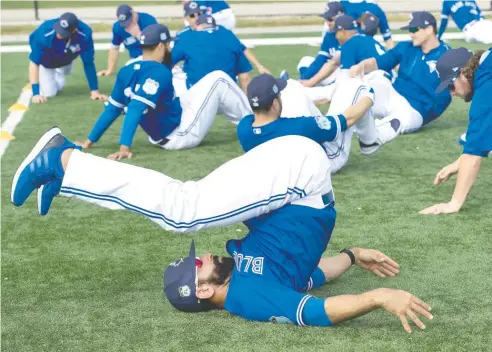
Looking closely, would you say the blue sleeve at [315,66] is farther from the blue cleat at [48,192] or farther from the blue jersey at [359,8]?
the blue cleat at [48,192]

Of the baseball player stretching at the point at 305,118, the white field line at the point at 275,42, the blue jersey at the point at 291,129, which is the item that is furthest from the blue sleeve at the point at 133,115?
the white field line at the point at 275,42

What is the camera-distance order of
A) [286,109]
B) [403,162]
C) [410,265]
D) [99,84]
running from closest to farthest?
[410,265] → [286,109] → [403,162] → [99,84]

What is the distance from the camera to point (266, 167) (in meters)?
4.23

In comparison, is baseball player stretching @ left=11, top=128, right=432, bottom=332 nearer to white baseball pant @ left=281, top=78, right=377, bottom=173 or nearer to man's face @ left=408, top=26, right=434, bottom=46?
white baseball pant @ left=281, top=78, right=377, bottom=173

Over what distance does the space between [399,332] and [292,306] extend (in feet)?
1.64

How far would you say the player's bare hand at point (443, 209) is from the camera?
6.05 meters

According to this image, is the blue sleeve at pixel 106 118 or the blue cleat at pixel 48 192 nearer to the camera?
the blue cleat at pixel 48 192

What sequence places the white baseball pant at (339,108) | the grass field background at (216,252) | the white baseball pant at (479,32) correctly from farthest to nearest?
the white baseball pant at (479,32)
the white baseball pant at (339,108)
the grass field background at (216,252)

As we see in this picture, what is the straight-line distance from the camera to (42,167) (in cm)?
418

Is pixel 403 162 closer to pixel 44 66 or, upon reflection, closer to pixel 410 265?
pixel 410 265

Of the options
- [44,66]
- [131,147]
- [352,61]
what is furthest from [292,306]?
[44,66]

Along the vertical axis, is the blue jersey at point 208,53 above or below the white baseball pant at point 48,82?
above

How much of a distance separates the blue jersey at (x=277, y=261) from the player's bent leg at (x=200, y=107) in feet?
12.6

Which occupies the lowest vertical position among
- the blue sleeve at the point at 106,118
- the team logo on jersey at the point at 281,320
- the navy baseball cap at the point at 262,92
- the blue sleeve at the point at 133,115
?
the blue sleeve at the point at 106,118
